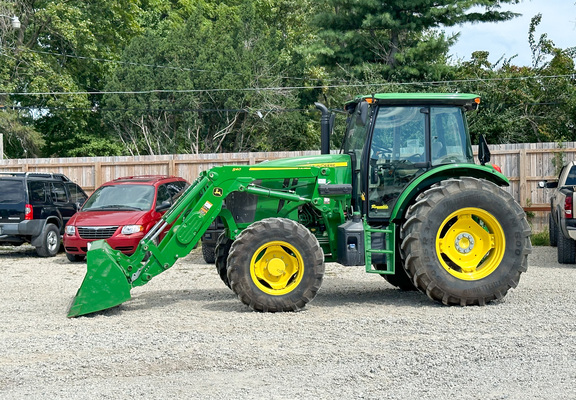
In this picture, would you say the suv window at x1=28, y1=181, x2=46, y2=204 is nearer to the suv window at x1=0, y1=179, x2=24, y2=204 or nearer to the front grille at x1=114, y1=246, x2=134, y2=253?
the suv window at x1=0, y1=179, x2=24, y2=204

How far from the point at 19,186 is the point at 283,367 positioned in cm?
1173

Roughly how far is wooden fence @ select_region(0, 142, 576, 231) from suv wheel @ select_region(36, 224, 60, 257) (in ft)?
13.1

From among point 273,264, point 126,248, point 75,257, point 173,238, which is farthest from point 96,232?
point 273,264

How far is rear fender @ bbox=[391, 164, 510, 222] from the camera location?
903 centimetres

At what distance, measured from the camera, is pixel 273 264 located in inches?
338

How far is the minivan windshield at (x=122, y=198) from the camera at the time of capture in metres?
15.2

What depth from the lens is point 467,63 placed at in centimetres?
3184

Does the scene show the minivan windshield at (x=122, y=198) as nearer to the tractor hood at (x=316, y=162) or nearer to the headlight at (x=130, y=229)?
the headlight at (x=130, y=229)

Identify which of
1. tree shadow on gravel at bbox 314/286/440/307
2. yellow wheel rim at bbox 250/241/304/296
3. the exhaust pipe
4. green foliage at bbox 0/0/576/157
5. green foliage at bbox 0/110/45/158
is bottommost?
tree shadow on gravel at bbox 314/286/440/307

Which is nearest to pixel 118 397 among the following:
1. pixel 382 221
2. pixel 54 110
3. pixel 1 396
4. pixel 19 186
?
pixel 1 396

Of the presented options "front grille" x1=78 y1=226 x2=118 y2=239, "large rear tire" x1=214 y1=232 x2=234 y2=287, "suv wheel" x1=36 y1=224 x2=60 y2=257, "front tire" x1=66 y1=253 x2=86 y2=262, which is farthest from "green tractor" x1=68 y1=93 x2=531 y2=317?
"suv wheel" x1=36 y1=224 x2=60 y2=257

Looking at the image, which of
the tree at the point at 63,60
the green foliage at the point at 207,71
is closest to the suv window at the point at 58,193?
the green foliage at the point at 207,71

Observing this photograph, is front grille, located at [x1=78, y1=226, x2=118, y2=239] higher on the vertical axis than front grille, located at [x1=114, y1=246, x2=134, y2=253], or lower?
higher

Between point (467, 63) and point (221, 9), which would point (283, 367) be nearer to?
point (467, 63)
